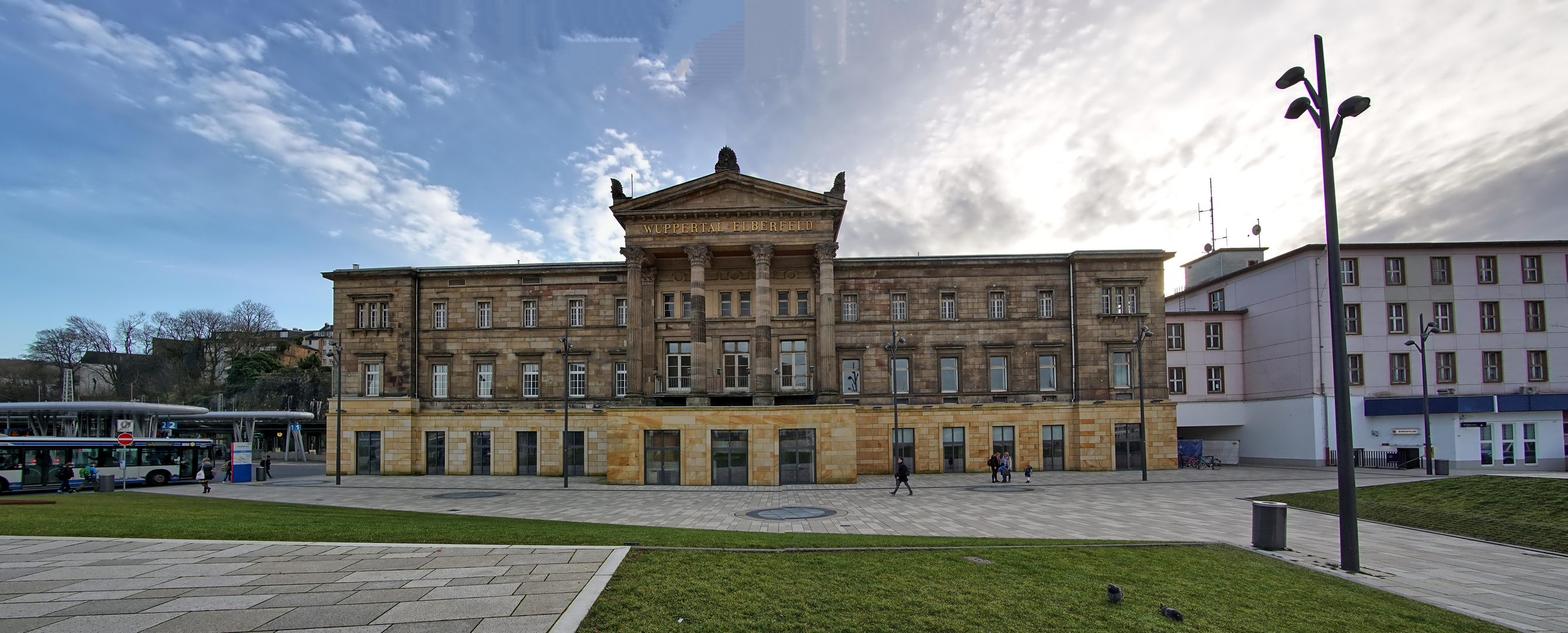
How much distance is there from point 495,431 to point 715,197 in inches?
755

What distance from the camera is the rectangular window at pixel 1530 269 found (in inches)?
1682

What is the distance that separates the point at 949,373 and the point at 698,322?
15138mm

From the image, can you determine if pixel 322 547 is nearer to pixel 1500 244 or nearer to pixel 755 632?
pixel 755 632

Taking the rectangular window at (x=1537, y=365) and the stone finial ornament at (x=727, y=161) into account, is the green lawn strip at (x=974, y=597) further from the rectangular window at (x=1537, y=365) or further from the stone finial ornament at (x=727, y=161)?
the rectangular window at (x=1537, y=365)

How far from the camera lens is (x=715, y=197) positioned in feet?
126

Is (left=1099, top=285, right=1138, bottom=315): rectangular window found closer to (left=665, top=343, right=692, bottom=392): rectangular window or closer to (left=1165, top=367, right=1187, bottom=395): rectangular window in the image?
(left=1165, top=367, right=1187, bottom=395): rectangular window

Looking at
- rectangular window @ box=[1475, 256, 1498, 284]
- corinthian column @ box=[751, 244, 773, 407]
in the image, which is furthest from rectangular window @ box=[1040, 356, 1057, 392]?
rectangular window @ box=[1475, 256, 1498, 284]

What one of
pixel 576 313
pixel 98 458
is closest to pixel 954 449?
pixel 576 313

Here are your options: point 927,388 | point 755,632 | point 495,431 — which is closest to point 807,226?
point 927,388

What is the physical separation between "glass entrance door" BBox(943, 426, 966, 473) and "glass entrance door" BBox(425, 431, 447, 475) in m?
29.6

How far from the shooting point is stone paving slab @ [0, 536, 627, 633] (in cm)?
841

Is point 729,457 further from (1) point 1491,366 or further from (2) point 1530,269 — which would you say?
(2) point 1530,269

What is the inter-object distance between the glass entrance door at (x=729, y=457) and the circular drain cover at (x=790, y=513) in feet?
30.9

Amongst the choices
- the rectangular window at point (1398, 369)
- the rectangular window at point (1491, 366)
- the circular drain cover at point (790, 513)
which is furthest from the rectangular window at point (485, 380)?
the rectangular window at point (1491, 366)
